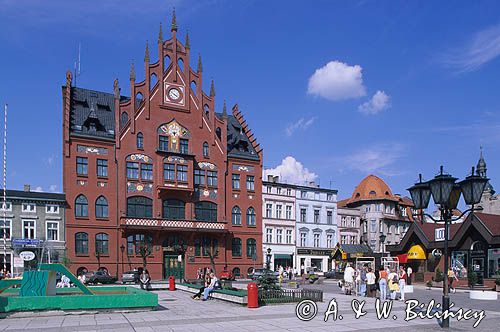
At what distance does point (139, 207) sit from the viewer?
52250mm

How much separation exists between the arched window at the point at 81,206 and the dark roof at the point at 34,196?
140 centimetres

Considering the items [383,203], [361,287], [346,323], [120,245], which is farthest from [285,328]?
[383,203]

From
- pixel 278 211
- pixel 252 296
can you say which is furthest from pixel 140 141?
pixel 252 296

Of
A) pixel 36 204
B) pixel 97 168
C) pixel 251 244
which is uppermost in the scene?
pixel 97 168

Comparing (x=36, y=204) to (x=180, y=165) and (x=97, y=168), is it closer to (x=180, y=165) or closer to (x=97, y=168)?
(x=97, y=168)

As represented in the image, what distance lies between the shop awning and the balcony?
1928 centimetres

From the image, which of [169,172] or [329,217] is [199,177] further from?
[329,217]

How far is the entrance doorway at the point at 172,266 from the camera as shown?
5294 centimetres

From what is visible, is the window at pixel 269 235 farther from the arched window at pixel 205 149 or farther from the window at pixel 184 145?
the window at pixel 184 145

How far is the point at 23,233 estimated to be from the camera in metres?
46.8

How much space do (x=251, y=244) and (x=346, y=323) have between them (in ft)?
136

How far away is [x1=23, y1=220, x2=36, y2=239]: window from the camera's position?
47.1 meters

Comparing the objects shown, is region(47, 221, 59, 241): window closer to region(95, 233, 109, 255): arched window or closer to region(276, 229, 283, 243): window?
region(95, 233, 109, 255): arched window

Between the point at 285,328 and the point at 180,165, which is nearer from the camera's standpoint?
the point at 285,328
